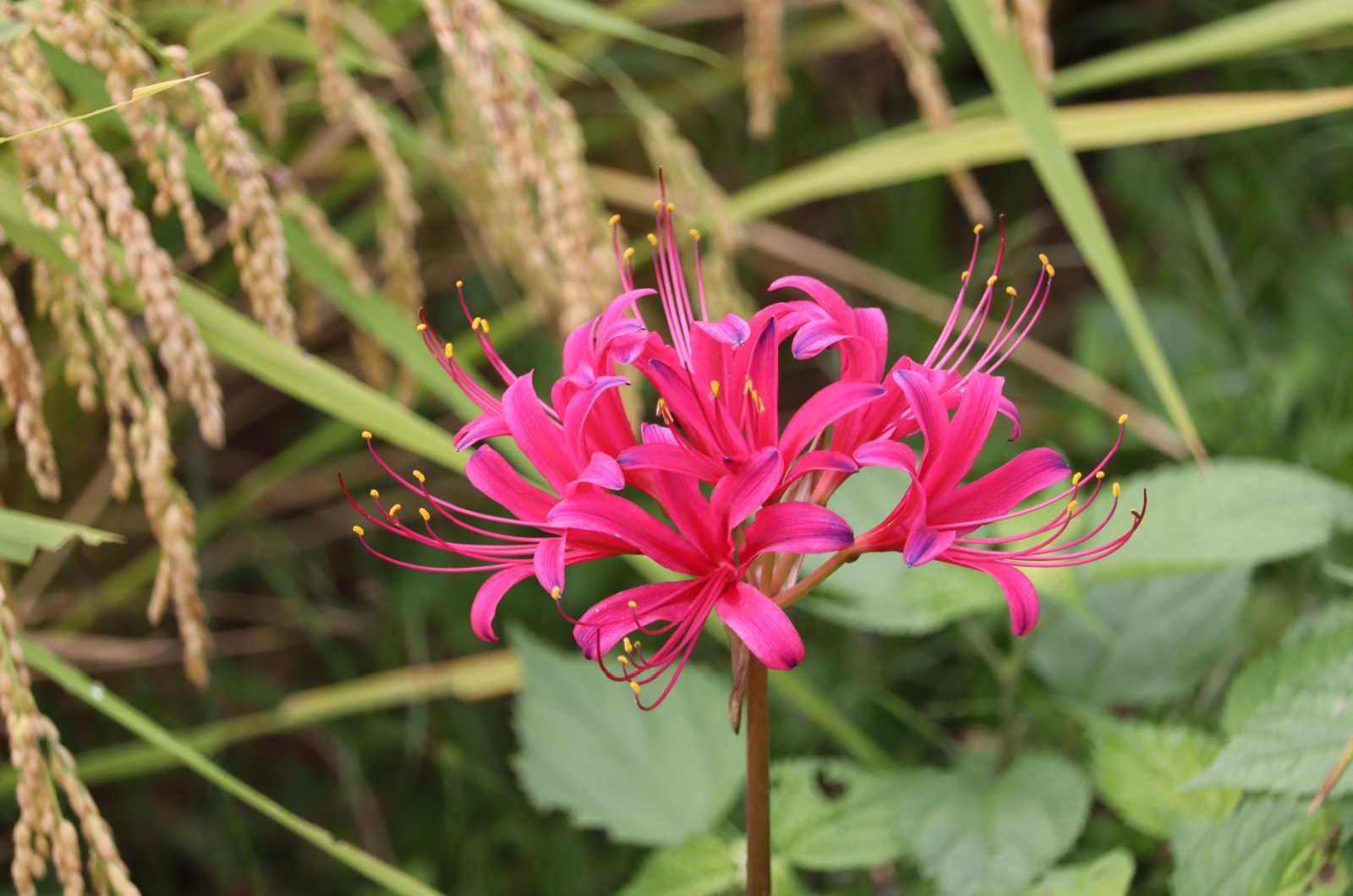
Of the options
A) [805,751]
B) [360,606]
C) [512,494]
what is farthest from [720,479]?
[360,606]

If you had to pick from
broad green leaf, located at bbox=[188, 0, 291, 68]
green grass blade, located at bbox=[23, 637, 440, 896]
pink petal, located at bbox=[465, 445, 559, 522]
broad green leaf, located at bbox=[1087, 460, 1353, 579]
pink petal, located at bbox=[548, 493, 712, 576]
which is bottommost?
broad green leaf, located at bbox=[1087, 460, 1353, 579]

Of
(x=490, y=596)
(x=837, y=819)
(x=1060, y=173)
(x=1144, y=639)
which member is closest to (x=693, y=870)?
(x=837, y=819)

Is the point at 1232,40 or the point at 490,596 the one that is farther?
the point at 1232,40

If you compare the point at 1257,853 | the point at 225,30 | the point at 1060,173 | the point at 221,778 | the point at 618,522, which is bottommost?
the point at 1257,853

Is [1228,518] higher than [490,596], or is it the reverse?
[490,596]

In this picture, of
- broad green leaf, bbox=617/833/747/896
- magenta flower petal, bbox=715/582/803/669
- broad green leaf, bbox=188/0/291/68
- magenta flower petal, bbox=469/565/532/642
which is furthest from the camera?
broad green leaf, bbox=188/0/291/68

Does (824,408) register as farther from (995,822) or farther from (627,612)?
(995,822)

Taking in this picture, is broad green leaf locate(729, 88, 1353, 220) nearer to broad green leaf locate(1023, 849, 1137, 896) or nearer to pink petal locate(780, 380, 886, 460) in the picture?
pink petal locate(780, 380, 886, 460)

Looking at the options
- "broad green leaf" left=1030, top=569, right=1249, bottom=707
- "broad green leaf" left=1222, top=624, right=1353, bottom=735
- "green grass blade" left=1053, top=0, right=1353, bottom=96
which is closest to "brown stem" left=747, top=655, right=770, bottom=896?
"broad green leaf" left=1222, top=624, right=1353, bottom=735
